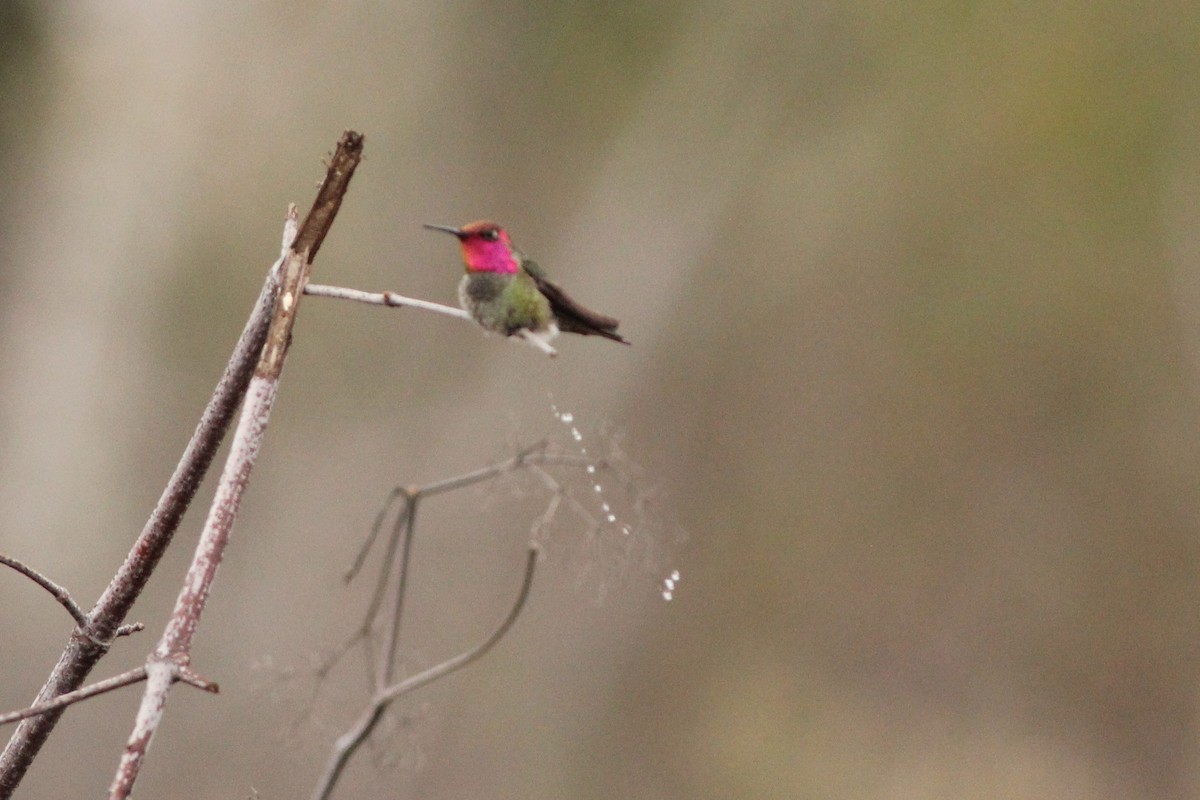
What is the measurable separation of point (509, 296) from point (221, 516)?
16 centimetres

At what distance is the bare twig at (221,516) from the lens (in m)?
0.23

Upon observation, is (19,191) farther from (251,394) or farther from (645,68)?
(251,394)

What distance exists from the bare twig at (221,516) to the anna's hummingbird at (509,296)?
86 millimetres

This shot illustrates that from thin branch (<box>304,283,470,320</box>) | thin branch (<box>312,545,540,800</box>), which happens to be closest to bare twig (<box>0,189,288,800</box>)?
thin branch (<box>304,283,470,320</box>)

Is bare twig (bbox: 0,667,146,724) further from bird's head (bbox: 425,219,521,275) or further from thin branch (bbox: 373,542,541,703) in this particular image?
bird's head (bbox: 425,219,521,275)

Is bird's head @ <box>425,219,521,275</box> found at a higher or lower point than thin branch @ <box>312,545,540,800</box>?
higher

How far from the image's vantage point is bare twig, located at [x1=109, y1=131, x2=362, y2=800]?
0.23 meters

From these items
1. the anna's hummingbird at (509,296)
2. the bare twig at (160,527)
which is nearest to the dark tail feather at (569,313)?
the anna's hummingbird at (509,296)

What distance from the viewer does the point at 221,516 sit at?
0.80 ft

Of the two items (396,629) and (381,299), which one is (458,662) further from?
(381,299)

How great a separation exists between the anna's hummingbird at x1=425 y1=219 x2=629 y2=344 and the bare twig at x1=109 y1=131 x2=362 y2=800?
0.09m

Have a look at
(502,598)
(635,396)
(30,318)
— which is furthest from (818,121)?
(30,318)

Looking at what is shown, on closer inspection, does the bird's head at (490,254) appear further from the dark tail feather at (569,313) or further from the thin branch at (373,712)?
the thin branch at (373,712)

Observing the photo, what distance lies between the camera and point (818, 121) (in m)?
2.09
